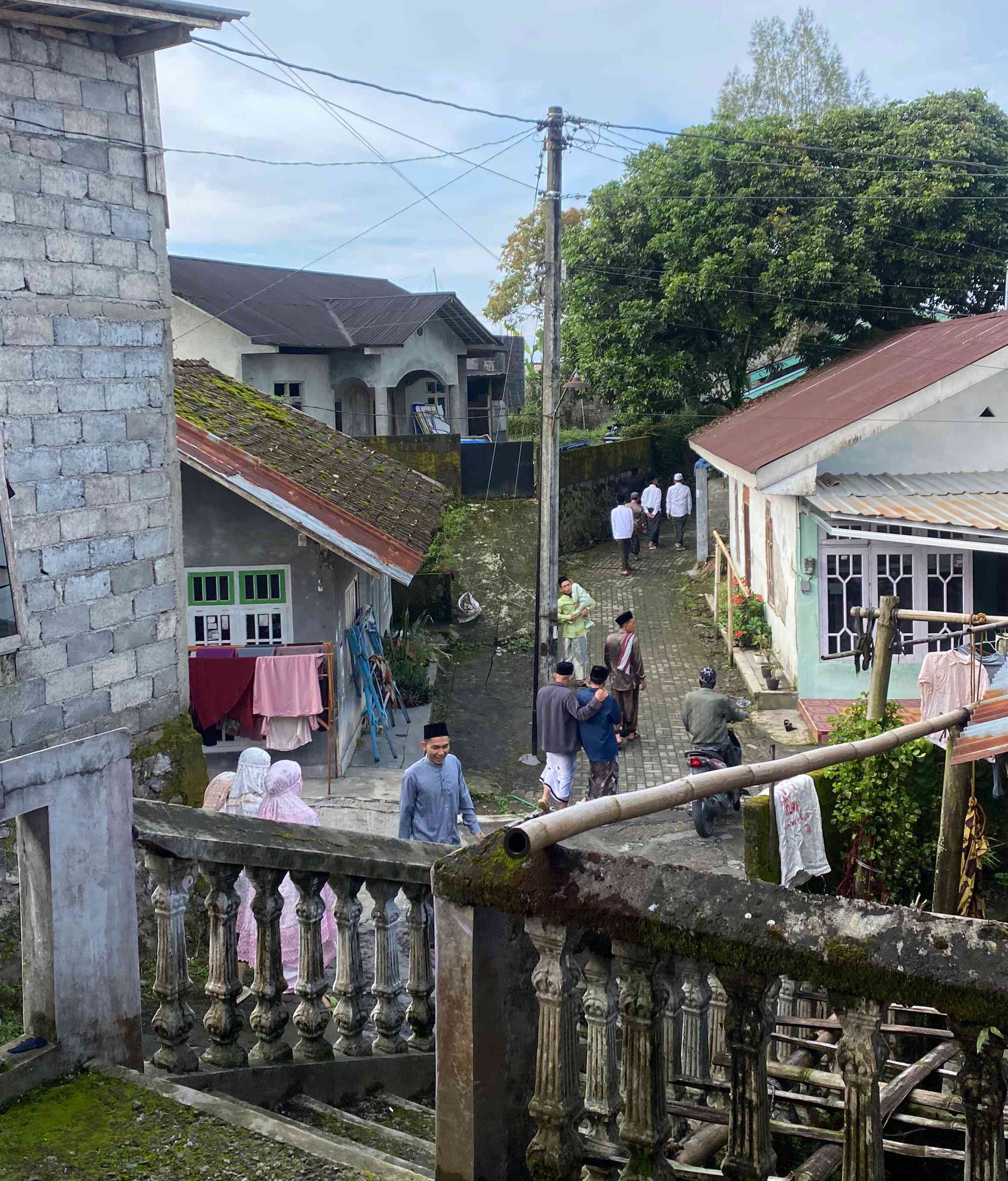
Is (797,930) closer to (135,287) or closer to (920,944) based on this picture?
(920,944)

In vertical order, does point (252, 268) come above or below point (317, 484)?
above

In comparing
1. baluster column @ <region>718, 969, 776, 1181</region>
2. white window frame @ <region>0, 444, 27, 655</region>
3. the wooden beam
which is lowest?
baluster column @ <region>718, 969, 776, 1181</region>

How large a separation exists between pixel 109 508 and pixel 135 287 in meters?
1.67

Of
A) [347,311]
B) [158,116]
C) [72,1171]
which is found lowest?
[72,1171]

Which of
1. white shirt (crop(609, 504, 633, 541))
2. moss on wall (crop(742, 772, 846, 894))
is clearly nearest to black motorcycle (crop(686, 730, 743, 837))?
moss on wall (crop(742, 772, 846, 894))

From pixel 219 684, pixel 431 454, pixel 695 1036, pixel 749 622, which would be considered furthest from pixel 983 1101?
Result: pixel 431 454

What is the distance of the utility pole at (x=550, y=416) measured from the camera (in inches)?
618

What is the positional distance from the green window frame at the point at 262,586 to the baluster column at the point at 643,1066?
10871mm

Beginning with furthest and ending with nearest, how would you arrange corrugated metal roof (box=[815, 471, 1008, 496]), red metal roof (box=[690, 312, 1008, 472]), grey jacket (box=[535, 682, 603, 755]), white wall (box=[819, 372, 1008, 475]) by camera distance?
white wall (box=[819, 372, 1008, 475])
corrugated metal roof (box=[815, 471, 1008, 496])
red metal roof (box=[690, 312, 1008, 472])
grey jacket (box=[535, 682, 603, 755])

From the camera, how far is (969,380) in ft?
50.7

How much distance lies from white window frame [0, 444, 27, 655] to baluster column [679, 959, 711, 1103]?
18.3 ft

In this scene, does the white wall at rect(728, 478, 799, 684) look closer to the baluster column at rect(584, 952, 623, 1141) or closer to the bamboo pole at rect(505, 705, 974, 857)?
the bamboo pole at rect(505, 705, 974, 857)

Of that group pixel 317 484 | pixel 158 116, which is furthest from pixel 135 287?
pixel 317 484

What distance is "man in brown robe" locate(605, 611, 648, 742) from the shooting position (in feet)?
49.7
